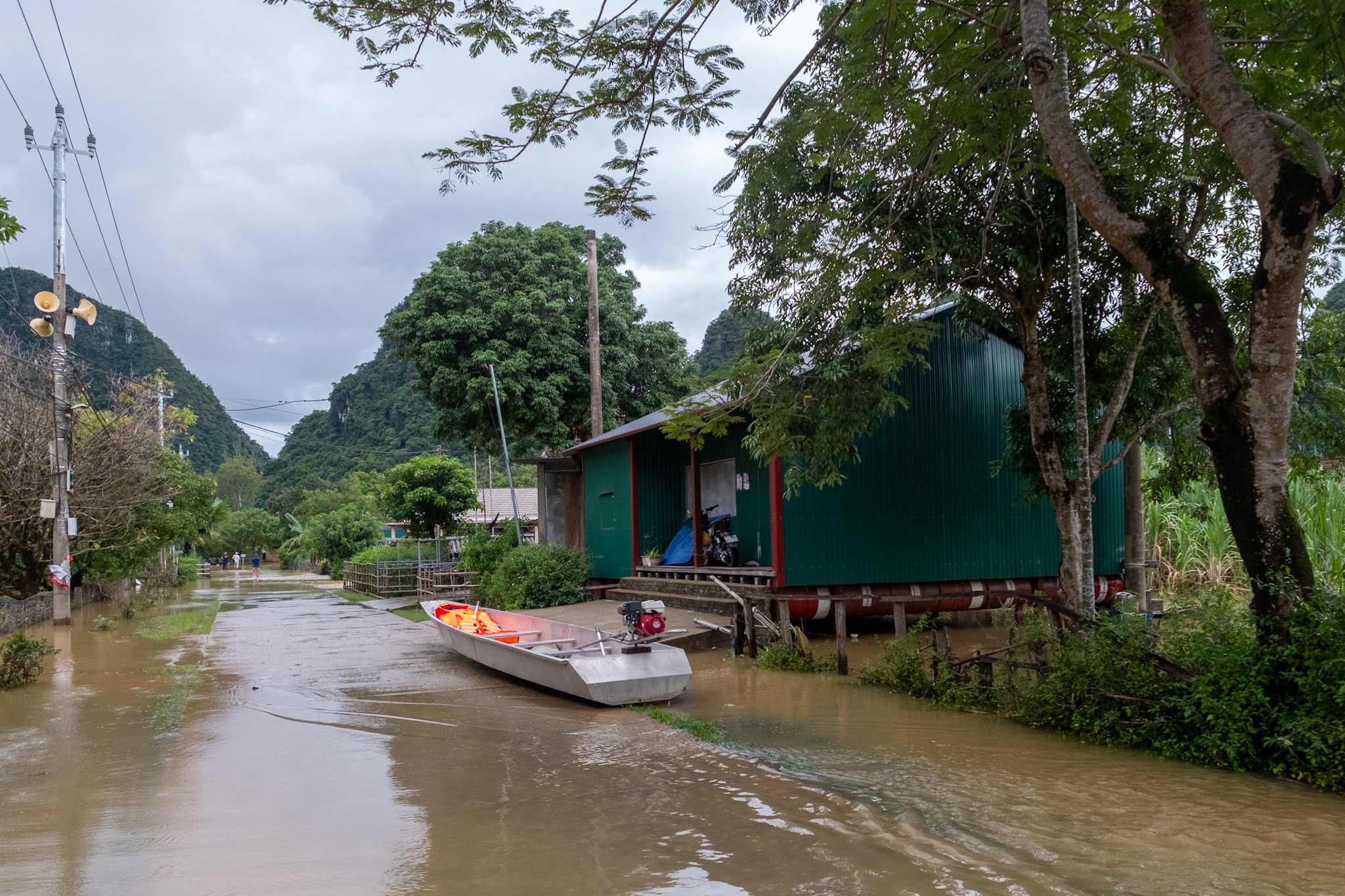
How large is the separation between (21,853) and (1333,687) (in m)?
8.11

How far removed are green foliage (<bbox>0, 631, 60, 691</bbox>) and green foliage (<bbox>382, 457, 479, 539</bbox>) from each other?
1561 centimetres

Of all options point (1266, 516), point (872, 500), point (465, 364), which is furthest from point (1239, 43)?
point (465, 364)

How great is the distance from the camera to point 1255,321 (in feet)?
21.6

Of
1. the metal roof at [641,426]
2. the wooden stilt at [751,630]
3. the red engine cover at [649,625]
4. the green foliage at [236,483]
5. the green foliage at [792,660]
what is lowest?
the green foliage at [792,660]

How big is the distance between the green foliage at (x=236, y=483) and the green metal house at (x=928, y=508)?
71.3 metres

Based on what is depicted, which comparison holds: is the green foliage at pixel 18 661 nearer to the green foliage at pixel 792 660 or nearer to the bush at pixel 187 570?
the green foliage at pixel 792 660

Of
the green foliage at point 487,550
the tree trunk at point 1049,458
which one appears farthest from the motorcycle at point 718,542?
the green foliage at point 487,550

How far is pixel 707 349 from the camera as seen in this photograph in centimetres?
4866

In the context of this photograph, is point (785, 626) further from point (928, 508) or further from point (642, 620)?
point (928, 508)

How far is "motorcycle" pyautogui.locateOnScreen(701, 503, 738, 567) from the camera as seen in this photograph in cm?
1528

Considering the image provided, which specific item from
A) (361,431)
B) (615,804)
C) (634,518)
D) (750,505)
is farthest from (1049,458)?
(361,431)

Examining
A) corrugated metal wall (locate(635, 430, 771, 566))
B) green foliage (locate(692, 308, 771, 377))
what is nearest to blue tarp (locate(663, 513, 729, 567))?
corrugated metal wall (locate(635, 430, 771, 566))

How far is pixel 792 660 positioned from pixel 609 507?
8307mm

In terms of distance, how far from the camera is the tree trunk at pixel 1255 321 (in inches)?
248
